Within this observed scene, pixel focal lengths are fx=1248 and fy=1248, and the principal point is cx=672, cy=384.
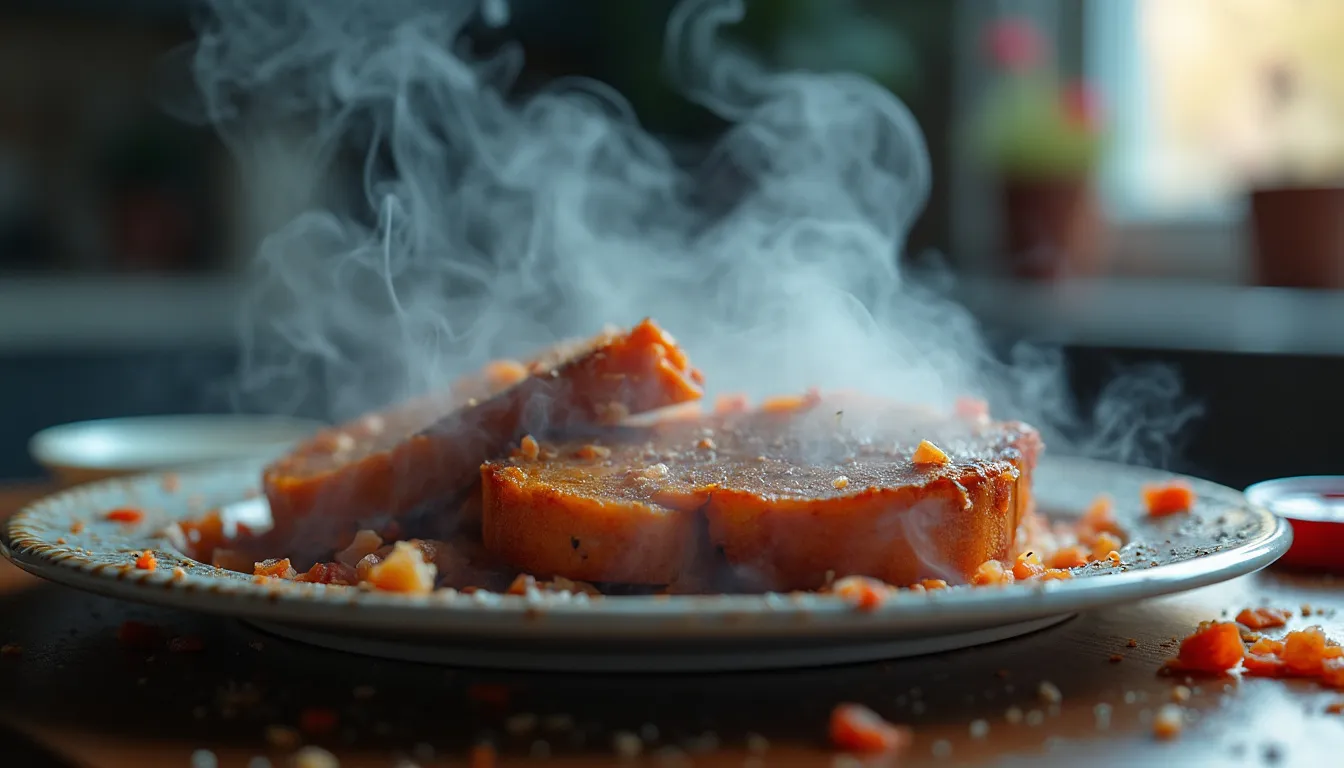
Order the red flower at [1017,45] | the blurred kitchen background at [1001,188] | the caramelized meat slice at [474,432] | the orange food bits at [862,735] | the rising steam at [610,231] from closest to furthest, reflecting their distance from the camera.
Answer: the orange food bits at [862,735], the caramelized meat slice at [474,432], the rising steam at [610,231], the blurred kitchen background at [1001,188], the red flower at [1017,45]

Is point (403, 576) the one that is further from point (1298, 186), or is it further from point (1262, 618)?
point (1298, 186)

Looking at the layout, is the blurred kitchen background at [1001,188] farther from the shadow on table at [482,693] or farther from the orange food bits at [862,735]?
the orange food bits at [862,735]

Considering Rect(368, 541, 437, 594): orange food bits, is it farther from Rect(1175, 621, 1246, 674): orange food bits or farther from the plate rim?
Rect(1175, 621, 1246, 674): orange food bits

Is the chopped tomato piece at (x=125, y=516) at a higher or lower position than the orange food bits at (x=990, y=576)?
lower

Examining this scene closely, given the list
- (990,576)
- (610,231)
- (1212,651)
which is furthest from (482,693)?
(610,231)

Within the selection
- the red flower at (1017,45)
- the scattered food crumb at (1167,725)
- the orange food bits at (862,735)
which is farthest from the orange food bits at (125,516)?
the red flower at (1017,45)

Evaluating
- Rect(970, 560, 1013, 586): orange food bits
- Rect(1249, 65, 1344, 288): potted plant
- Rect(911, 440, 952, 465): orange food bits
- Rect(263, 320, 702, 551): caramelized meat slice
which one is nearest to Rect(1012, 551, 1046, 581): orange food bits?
Rect(970, 560, 1013, 586): orange food bits
